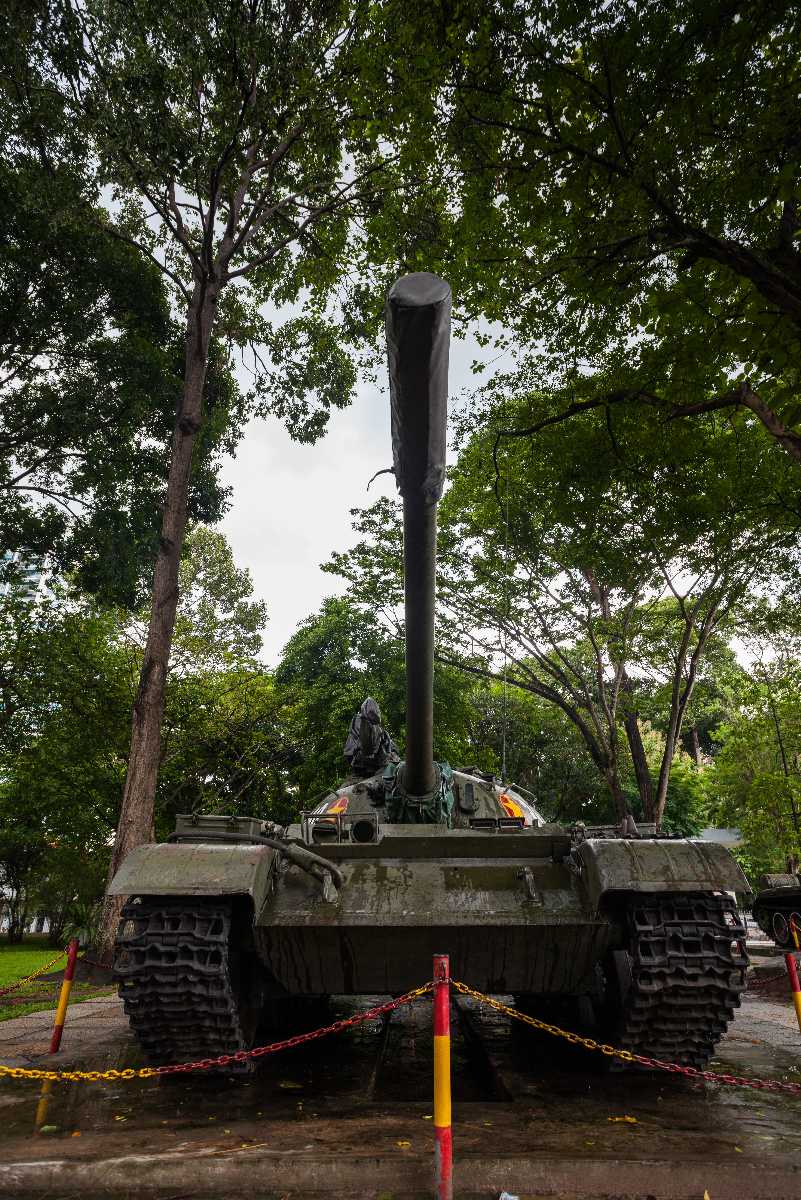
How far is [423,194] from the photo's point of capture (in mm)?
10266

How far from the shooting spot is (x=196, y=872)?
14.2 feet

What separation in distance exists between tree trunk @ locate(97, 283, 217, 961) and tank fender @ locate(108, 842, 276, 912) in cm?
490

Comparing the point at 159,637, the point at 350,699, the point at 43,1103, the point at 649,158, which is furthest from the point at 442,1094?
the point at 350,699

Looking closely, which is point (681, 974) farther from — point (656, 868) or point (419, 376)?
point (419, 376)

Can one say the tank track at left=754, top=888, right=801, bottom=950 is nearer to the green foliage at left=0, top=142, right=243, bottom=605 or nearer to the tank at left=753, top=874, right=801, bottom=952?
the tank at left=753, top=874, right=801, bottom=952

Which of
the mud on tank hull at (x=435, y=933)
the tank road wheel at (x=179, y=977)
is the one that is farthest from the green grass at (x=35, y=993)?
the mud on tank hull at (x=435, y=933)

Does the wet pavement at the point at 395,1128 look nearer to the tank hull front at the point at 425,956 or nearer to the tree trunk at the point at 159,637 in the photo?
the tank hull front at the point at 425,956

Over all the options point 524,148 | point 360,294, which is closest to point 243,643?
point 360,294

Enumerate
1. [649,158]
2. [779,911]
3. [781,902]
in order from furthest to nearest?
[779,911] → [781,902] → [649,158]

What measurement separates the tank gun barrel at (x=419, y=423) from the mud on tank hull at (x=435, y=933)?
1.35 m

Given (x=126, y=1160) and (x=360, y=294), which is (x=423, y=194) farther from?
(x=126, y=1160)

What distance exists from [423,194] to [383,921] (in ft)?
30.5

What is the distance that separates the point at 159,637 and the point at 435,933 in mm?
7076

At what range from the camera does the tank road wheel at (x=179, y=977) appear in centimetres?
418
